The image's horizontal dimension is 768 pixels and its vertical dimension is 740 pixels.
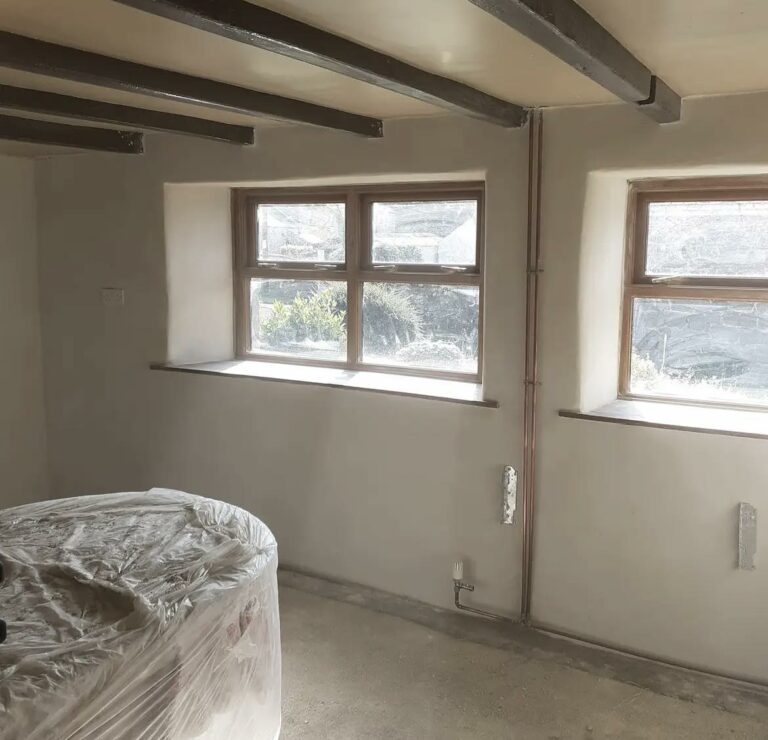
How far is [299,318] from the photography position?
12.0 feet

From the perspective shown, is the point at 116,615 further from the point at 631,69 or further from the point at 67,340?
the point at 67,340

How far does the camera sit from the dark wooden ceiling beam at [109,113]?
2434 mm

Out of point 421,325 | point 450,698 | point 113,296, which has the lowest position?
point 450,698

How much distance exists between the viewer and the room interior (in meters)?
1.81

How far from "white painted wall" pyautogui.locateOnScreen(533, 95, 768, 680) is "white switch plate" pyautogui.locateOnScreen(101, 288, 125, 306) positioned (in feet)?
6.71

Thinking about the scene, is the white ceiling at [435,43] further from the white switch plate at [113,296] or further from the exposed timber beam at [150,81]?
the white switch plate at [113,296]

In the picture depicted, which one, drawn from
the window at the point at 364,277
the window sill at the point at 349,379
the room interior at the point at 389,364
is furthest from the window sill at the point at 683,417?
the window at the point at 364,277

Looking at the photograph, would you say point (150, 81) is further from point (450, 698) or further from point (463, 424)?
point (450, 698)

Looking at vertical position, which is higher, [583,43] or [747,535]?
[583,43]

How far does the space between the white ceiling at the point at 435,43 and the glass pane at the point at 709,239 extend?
0.47m

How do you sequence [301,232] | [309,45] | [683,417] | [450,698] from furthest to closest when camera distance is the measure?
[301,232] → [683,417] → [450,698] → [309,45]

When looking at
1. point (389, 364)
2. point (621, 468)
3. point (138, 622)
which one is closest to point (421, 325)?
point (389, 364)

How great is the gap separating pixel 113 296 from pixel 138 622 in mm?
2352

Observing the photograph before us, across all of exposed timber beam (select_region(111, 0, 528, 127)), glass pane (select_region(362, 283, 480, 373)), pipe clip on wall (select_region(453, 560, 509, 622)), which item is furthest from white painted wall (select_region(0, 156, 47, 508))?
exposed timber beam (select_region(111, 0, 528, 127))
